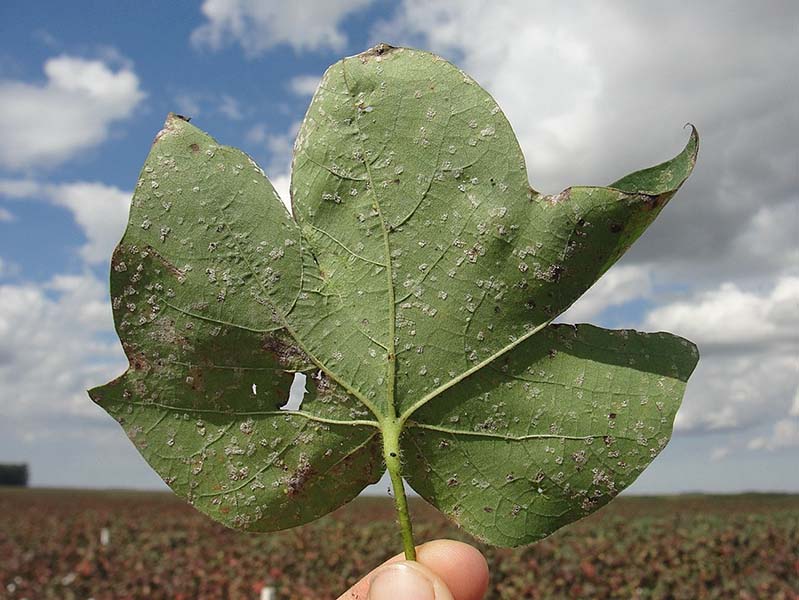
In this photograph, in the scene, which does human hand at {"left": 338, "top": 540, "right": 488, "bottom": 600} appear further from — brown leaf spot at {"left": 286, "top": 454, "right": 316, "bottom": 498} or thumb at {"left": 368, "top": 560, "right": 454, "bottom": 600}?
brown leaf spot at {"left": 286, "top": 454, "right": 316, "bottom": 498}

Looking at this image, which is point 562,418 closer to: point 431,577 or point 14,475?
point 431,577

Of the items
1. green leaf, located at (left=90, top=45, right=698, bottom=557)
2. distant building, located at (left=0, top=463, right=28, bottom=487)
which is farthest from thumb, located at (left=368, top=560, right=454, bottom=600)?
distant building, located at (left=0, top=463, right=28, bottom=487)

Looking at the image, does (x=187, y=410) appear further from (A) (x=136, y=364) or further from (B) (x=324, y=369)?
(B) (x=324, y=369)

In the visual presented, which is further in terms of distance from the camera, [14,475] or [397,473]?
[14,475]

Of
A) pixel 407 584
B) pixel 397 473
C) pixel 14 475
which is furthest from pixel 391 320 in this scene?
pixel 14 475

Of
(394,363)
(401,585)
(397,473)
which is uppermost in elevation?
(394,363)

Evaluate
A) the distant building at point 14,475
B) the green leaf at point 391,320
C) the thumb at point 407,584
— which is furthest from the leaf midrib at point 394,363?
Answer: the distant building at point 14,475

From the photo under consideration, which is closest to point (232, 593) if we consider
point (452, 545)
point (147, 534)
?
point (147, 534)

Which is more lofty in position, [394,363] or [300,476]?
[394,363]
